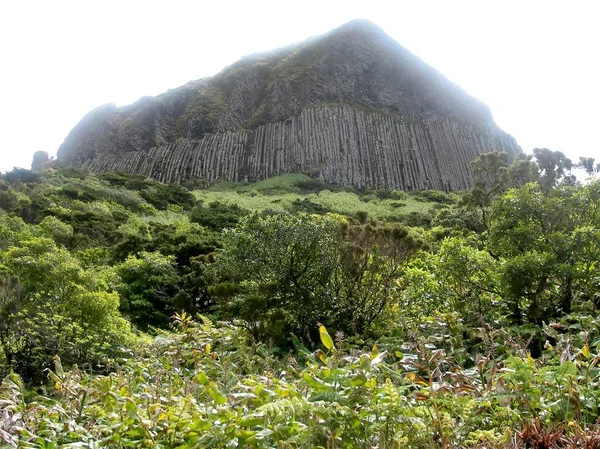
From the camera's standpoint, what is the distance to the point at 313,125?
67.6 m

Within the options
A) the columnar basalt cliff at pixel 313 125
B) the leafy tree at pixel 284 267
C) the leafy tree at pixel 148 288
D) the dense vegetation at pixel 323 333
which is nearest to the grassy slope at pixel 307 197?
the columnar basalt cliff at pixel 313 125

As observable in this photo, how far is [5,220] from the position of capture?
18625 mm

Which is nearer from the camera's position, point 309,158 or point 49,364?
point 49,364

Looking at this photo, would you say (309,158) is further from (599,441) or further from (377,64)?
(599,441)

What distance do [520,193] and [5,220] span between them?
17.9 metres

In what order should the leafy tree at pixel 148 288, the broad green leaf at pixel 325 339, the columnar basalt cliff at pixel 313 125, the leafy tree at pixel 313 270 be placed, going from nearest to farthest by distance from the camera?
the broad green leaf at pixel 325 339, the leafy tree at pixel 313 270, the leafy tree at pixel 148 288, the columnar basalt cliff at pixel 313 125

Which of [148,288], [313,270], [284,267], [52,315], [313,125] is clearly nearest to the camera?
[52,315]

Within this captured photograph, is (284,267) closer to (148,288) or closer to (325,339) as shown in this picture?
(325,339)

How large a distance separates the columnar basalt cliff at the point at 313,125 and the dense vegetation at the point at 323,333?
4622cm

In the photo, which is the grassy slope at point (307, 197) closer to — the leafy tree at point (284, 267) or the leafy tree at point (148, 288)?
the leafy tree at point (148, 288)

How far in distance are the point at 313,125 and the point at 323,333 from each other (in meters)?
67.0

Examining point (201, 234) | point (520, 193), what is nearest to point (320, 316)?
point (520, 193)

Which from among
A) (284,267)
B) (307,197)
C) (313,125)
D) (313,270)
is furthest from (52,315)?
(313,125)

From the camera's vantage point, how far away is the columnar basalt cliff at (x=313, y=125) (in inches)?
2542
